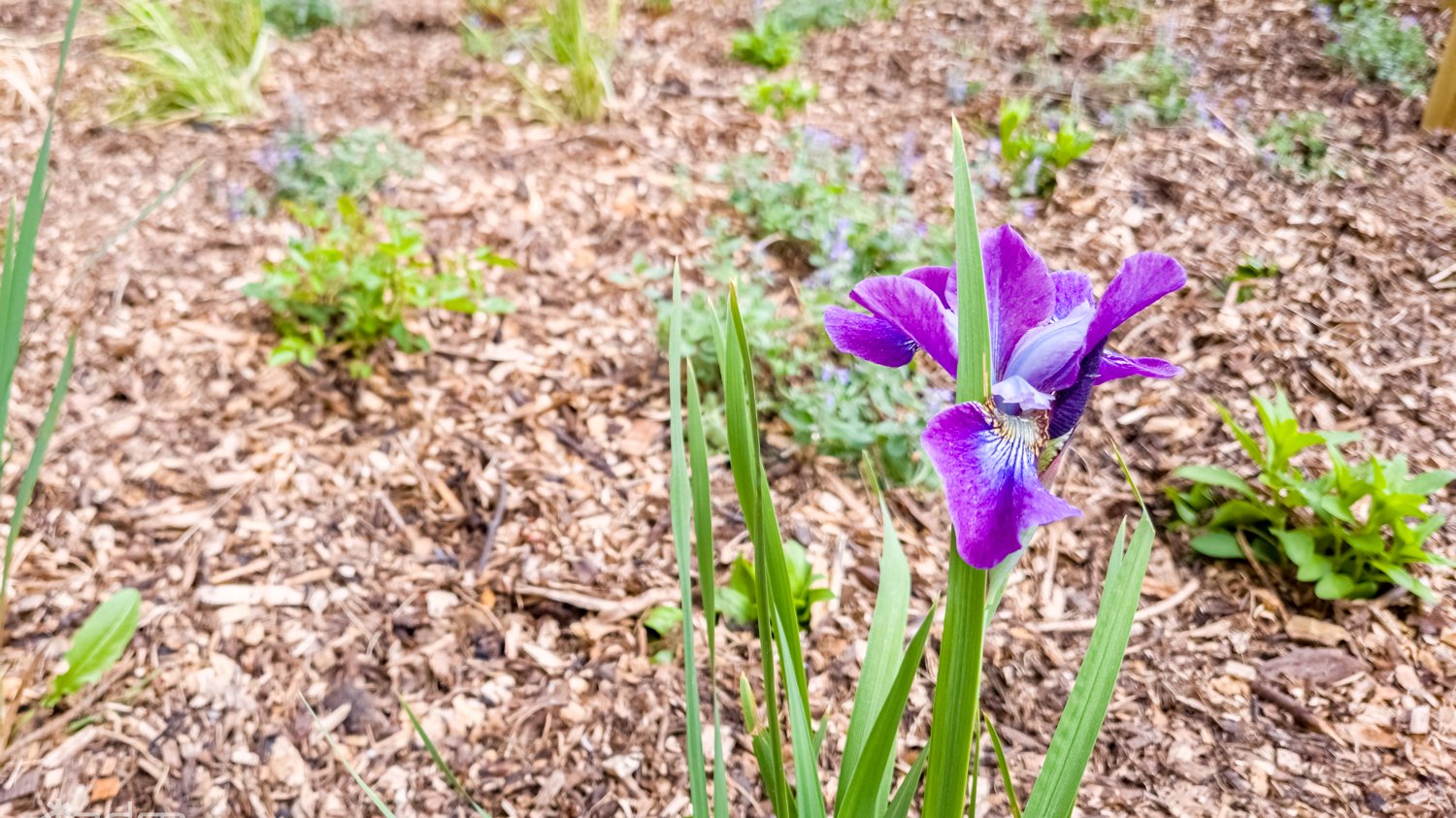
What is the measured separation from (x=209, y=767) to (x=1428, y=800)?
70.8 inches

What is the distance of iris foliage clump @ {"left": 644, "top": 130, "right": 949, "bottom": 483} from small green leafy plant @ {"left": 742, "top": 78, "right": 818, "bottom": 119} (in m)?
0.25

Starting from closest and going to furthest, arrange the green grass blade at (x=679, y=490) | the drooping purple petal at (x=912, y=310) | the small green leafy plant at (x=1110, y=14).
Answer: the drooping purple petal at (x=912, y=310)
the green grass blade at (x=679, y=490)
the small green leafy plant at (x=1110, y=14)

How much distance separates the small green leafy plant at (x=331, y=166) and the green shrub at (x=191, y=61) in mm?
443

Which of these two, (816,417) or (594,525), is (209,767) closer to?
(594,525)

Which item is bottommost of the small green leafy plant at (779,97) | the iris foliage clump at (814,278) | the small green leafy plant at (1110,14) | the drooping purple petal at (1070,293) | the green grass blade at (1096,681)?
the iris foliage clump at (814,278)

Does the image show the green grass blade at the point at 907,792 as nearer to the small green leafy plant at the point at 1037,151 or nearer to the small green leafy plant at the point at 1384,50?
the small green leafy plant at the point at 1037,151

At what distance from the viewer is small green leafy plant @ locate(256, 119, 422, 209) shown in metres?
2.49

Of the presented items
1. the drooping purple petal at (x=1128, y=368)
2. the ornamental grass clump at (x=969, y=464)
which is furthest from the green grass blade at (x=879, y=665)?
the drooping purple petal at (x=1128, y=368)

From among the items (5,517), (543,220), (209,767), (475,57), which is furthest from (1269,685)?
(475,57)

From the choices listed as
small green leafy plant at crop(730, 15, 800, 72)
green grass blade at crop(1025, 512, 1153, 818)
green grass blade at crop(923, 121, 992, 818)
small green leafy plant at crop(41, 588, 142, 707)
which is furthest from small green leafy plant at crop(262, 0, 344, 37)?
green grass blade at crop(1025, 512, 1153, 818)

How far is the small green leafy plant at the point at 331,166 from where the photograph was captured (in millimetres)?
2492

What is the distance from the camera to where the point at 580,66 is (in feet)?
9.47

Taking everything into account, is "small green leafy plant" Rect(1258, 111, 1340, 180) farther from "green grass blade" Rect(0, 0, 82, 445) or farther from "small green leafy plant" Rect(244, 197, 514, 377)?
"green grass blade" Rect(0, 0, 82, 445)

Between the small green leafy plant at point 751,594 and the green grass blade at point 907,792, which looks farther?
the small green leafy plant at point 751,594
